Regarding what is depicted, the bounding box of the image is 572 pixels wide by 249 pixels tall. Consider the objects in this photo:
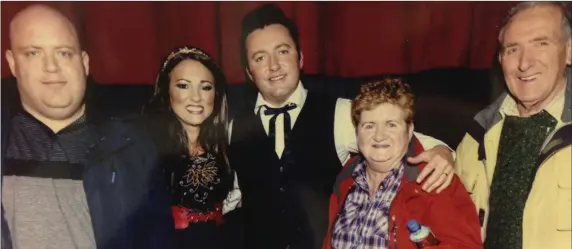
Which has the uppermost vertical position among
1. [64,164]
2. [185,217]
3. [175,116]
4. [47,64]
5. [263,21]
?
[263,21]

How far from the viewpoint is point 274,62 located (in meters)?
1.73

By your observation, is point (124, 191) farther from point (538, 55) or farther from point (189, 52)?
point (538, 55)

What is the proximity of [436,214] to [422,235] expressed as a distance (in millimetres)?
63

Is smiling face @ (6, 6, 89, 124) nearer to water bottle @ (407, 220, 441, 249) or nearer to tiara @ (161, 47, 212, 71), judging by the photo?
tiara @ (161, 47, 212, 71)

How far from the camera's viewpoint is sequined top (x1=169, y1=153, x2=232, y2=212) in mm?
1735

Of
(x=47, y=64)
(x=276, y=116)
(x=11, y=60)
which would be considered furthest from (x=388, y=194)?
(x=11, y=60)

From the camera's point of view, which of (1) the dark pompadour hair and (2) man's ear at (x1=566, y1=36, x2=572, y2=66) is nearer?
(2) man's ear at (x1=566, y1=36, x2=572, y2=66)

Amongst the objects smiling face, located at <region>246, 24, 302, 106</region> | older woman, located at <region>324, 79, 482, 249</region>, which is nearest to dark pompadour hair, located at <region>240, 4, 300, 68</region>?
smiling face, located at <region>246, 24, 302, 106</region>

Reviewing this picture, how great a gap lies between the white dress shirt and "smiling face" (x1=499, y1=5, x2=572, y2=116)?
0.26m

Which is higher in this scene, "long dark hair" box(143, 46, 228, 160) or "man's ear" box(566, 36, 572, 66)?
"man's ear" box(566, 36, 572, 66)

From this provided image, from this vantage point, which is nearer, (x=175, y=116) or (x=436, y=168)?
(x=436, y=168)

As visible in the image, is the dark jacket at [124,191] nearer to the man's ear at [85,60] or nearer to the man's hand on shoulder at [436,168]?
the man's ear at [85,60]

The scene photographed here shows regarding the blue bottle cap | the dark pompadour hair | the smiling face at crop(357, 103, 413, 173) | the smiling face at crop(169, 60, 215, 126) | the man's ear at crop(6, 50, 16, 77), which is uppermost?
the dark pompadour hair

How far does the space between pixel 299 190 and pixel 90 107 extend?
62cm
